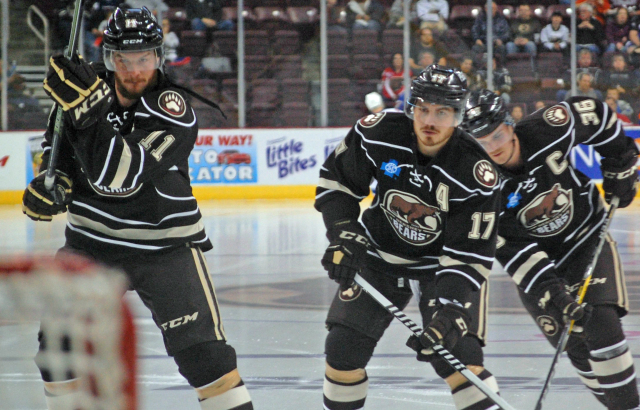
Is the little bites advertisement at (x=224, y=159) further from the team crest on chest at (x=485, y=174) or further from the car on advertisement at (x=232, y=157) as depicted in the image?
the team crest on chest at (x=485, y=174)

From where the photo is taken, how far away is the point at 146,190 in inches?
91.7

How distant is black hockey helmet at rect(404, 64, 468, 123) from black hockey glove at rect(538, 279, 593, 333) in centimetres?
67

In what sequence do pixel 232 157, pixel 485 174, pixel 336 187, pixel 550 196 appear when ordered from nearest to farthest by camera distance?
1. pixel 485 174
2. pixel 336 187
3. pixel 550 196
4. pixel 232 157

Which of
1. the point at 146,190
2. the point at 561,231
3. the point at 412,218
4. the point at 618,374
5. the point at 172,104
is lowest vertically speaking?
the point at 618,374

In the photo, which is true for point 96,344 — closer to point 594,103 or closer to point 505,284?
point 594,103

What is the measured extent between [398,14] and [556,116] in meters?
7.85

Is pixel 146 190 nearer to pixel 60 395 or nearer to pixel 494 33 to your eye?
pixel 60 395

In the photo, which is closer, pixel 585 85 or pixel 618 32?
pixel 585 85

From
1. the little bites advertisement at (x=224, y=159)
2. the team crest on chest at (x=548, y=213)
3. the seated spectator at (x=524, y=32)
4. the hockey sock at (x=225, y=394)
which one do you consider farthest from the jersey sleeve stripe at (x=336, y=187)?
the seated spectator at (x=524, y=32)

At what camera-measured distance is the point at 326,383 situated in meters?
2.53

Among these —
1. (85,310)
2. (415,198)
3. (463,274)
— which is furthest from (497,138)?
(85,310)

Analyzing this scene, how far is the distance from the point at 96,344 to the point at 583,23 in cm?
1006

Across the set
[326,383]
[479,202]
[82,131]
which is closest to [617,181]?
[479,202]

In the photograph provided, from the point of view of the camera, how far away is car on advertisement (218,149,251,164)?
33.5 ft
